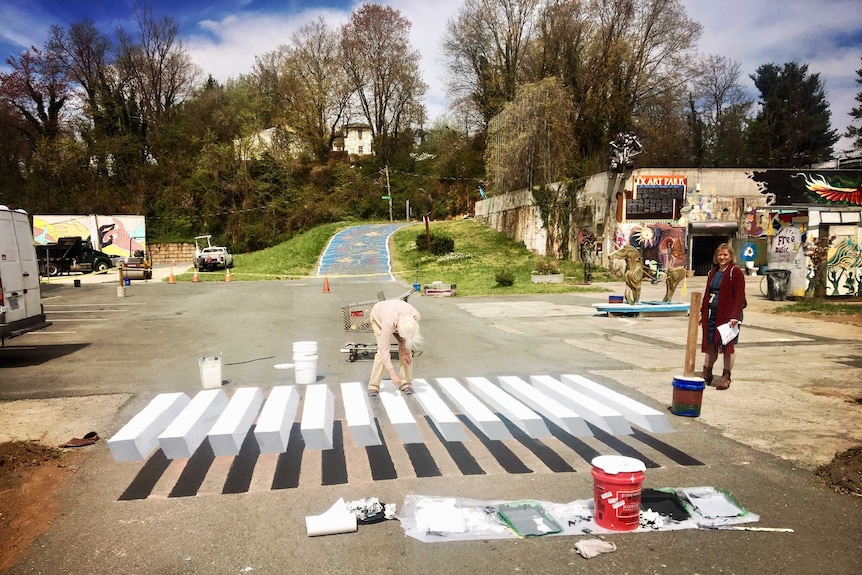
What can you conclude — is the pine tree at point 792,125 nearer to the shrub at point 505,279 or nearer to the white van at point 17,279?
the shrub at point 505,279

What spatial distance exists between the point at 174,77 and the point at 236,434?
73441 millimetres

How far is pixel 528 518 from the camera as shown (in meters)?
4.40

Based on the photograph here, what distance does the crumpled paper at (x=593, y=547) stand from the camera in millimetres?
3892

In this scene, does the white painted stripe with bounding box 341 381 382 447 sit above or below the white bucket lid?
below

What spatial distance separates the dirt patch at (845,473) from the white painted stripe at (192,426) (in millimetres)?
5848

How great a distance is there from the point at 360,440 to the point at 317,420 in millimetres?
572

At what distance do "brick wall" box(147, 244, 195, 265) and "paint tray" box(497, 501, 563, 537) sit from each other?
2188 inches

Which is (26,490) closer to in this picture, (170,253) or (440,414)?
(440,414)

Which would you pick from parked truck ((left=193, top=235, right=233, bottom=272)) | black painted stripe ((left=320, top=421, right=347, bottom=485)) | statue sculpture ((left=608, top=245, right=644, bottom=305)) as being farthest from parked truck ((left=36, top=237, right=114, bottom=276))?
black painted stripe ((left=320, top=421, right=347, bottom=485))

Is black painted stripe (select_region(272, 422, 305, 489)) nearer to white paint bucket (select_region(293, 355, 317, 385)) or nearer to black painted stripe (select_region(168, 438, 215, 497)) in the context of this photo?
black painted stripe (select_region(168, 438, 215, 497))

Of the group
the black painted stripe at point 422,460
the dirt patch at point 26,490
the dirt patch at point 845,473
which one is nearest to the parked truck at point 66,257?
the dirt patch at point 26,490

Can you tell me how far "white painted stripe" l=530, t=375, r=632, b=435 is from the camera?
5898 mm

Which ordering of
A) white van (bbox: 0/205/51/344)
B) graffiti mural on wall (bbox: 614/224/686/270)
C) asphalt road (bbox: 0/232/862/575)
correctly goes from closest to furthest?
1. asphalt road (bbox: 0/232/862/575)
2. white van (bbox: 0/205/51/344)
3. graffiti mural on wall (bbox: 614/224/686/270)

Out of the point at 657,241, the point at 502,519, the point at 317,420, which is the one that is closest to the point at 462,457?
the point at 502,519
